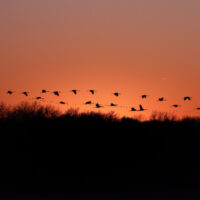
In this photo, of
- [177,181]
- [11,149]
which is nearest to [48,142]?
[11,149]

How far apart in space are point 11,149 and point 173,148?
16681mm

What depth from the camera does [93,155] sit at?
189 feet

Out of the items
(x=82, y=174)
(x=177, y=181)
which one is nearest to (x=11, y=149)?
(x=82, y=174)

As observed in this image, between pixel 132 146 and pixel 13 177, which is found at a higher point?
pixel 132 146

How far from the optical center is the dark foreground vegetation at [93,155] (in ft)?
178

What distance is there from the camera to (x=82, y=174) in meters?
55.7

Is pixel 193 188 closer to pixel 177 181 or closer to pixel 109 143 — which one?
pixel 177 181

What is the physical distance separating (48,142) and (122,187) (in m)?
8.09

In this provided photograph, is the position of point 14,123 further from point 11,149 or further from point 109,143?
point 109,143

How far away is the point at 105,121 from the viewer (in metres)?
62.6

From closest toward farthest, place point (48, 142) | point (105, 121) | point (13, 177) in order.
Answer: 1. point (13, 177)
2. point (48, 142)
3. point (105, 121)

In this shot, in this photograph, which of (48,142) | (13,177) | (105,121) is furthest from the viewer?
(105,121)

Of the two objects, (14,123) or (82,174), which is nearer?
(82,174)

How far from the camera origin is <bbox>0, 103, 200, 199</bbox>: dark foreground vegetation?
5422cm
